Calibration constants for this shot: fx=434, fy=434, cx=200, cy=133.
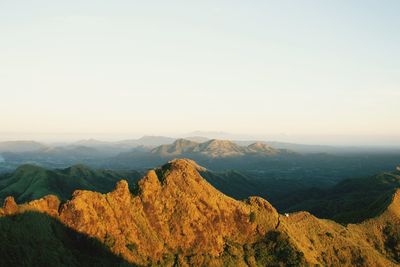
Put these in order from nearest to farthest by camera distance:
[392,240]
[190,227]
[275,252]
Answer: [190,227]
[275,252]
[392,240]

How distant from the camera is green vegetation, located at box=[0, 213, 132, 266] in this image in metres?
50.3

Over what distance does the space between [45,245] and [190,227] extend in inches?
951

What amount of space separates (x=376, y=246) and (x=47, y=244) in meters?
69.9

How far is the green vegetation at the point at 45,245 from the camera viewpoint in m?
50.3

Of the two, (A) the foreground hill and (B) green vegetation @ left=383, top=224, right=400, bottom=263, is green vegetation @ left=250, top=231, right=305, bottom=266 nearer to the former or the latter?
(A) the foreground hill

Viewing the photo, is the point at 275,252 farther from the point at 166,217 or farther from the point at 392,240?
Result: the point at 392,240

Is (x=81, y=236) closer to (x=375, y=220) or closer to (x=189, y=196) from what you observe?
(x=189, y=196)

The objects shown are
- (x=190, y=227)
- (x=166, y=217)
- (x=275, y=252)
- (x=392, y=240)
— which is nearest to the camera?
(x=190, y=227)

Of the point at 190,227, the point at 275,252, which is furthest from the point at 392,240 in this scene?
the point at 190,227

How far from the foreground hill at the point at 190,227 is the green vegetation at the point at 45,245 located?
4.41 ft

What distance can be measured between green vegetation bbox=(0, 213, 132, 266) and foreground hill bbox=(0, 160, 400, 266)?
4.41 ft

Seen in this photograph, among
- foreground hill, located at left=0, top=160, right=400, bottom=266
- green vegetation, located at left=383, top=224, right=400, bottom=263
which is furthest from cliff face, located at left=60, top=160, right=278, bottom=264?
green vegetation, located at left=383, top=224, right=400, bottom=263

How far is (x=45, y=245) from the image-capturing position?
2116 inches

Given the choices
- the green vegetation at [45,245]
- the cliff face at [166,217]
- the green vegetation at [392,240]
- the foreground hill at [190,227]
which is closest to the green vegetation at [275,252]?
the foreground hill at [190,227]
